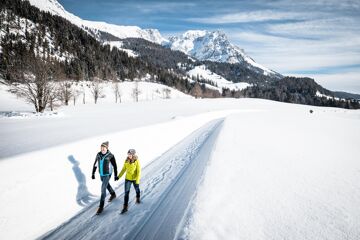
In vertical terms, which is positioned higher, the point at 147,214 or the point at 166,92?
the point at 166,92

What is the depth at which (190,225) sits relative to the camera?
6543 mm

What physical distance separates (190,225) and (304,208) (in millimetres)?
3674

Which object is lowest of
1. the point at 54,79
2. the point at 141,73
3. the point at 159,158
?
the point at 159,158

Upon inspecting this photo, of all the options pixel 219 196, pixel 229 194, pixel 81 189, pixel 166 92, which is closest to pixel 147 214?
→ pixel 219 196

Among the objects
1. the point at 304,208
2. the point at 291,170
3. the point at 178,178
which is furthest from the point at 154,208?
the point at 291,170

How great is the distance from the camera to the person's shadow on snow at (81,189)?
8992mm

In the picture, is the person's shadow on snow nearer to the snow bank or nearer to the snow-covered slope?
the snow-covered slope

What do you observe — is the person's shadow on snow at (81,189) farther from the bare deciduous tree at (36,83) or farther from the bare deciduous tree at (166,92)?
the bare deciduous tree at (166,92)

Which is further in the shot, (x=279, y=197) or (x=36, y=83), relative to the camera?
(x=36, y=83)

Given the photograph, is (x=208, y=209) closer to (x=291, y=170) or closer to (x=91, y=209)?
(x=91, y=209)

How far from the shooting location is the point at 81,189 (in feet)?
30.9

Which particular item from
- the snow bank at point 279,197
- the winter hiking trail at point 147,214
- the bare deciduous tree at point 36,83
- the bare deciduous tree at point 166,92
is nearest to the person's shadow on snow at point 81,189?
the winter hiking trail at point 147,214

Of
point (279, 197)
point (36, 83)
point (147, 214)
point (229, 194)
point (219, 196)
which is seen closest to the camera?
point (147, 214)

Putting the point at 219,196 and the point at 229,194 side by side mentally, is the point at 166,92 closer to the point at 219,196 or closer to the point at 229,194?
the point at 229,194
